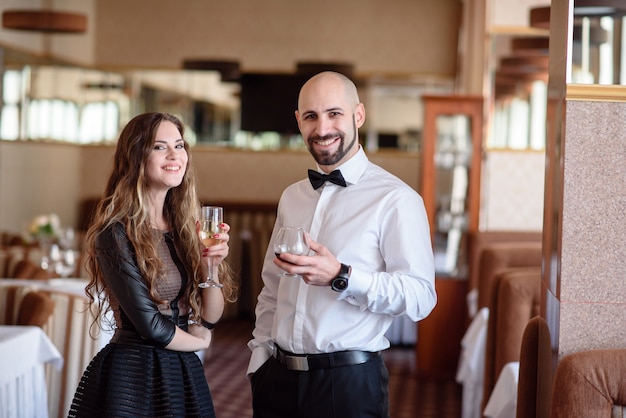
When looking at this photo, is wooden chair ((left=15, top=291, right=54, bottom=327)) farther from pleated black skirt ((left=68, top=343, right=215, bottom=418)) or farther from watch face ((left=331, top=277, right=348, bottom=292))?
watch face ((left=331, top=277, right=348, bottom=292))

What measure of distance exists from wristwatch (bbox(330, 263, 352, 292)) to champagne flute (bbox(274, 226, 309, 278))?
10cm

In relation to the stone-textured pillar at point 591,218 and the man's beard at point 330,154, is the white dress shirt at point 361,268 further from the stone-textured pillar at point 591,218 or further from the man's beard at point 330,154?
the stone-textured pillar at point 591,218

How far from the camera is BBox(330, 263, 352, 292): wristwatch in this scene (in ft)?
7.91

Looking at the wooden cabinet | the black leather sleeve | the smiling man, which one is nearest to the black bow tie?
the smiling man

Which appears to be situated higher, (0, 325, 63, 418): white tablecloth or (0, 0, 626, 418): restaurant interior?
(0, 0, 626, 418): restaurant interior

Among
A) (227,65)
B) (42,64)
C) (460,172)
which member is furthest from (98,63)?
(460,172)

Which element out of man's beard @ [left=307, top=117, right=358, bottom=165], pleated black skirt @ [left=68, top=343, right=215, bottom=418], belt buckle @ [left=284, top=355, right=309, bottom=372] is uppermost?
man's beard @ [left=307, top=117, right=358, bottom=165]

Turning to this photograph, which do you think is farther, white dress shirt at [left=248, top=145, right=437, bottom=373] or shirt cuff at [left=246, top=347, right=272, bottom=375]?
shirt cuff at [left=246, top=347, right=272, bottom=375]

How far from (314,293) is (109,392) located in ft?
2.13

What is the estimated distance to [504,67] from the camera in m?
7.57

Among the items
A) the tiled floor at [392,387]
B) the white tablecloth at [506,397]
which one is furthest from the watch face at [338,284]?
the tiled floor at [392,387]

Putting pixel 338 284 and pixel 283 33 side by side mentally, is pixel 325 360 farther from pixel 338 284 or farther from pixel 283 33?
pixel 283 33

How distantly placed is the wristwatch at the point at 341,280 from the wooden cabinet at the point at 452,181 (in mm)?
4916

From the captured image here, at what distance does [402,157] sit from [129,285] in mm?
8404
